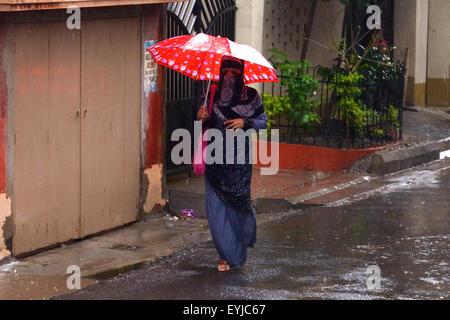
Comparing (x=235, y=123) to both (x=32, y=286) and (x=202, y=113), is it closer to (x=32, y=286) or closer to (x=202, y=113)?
(x=202, y=113)

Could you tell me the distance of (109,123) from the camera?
10.2 metres

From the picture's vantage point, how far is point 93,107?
9.92m

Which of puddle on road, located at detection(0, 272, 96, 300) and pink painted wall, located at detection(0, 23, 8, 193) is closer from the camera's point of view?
puddle on road, located at detection(0, 272, 96, 300)

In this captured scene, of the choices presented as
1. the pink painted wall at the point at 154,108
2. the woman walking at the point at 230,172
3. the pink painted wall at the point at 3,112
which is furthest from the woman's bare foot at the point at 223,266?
the pink painted wall at the point at 154,108

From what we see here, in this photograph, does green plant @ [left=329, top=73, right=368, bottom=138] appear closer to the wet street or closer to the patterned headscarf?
the wet street

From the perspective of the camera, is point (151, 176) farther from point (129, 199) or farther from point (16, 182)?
point (16, 182)

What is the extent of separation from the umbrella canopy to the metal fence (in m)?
4.80

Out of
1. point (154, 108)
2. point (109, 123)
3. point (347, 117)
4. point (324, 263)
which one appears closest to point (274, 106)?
point (347, 117)

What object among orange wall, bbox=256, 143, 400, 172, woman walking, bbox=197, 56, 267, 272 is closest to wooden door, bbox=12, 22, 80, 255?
woman walking, bbox=197, 56, 267, 272

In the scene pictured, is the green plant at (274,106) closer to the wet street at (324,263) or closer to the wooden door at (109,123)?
the wet street at (324,263)

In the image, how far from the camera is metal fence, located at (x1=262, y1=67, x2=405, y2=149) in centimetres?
1446

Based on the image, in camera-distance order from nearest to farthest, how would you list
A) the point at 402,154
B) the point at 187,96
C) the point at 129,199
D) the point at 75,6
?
1. the point at 75,6
2. the point at 129,199
3. the point at 187,96
4. the point at 402,154
